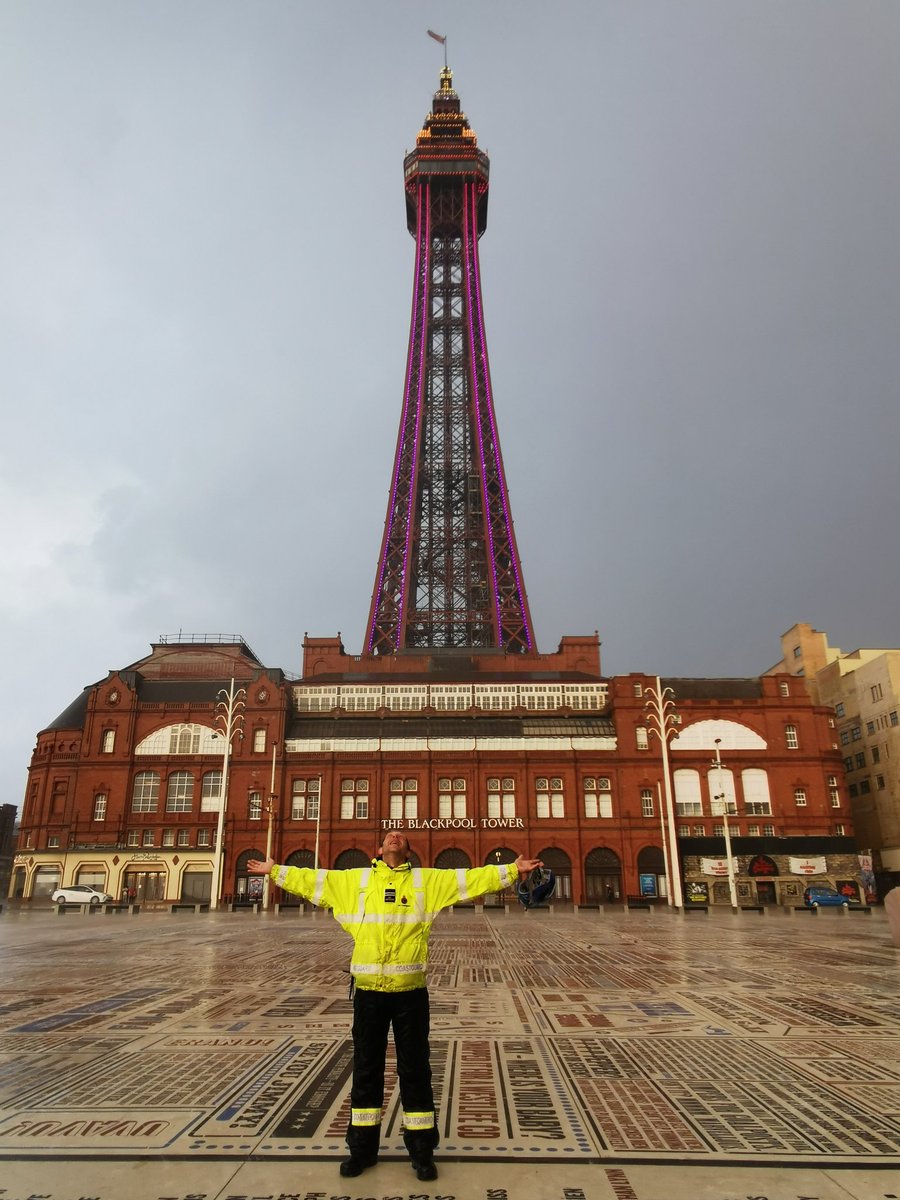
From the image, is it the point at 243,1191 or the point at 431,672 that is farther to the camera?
the point at 431,672

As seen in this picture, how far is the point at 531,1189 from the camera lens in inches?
190

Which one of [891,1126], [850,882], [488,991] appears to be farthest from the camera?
[850,882]

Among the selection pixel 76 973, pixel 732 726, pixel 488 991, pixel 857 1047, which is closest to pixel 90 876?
pixel 732 726

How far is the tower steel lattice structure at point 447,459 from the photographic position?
9206 cm

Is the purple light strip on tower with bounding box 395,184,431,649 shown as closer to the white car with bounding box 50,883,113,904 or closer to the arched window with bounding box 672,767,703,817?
the arched window with bounding box 672,767,703,817

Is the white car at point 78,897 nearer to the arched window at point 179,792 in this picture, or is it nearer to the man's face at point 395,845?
the arched window at point 179,792

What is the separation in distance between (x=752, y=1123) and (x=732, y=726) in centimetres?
6391

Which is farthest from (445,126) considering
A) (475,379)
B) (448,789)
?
(448,789)

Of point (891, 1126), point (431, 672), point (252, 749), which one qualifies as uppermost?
point (431, 672)

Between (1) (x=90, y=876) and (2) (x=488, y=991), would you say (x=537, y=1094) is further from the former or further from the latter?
(1) (x=90, y=876)

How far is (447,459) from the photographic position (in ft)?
Result: 344

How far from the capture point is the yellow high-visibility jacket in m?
5.91

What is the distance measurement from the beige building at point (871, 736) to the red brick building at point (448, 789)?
17.0 ft

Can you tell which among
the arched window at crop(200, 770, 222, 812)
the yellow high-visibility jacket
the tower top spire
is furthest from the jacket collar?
the tower top spire
